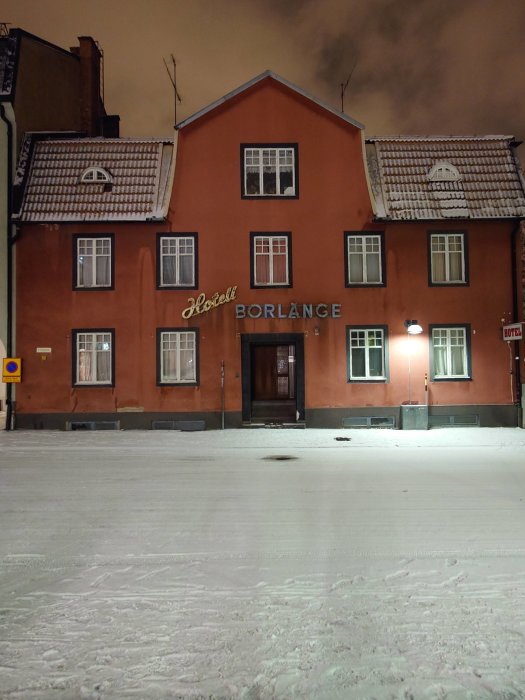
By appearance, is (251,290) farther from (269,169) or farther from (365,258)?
(269,169)

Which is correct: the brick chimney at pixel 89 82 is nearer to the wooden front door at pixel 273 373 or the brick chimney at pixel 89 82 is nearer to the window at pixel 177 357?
the window at pixel 177 357

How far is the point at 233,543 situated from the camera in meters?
6.30

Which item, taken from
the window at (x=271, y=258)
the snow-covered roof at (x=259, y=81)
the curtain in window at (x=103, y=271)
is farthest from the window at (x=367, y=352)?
the curtain in window at (x=103, y=271)

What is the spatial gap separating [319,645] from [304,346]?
14.8 meters

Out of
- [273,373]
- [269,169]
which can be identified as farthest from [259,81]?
[273,373]

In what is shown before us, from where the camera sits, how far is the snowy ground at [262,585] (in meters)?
3.57

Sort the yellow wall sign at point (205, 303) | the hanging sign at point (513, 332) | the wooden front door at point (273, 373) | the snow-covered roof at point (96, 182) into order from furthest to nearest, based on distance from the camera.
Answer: the wooden front door at point (273, 373) < the yellow wall sign at point (205, 303) < the snow-covered roof at point (96, 182) < the hanging sign at point (513, 332)

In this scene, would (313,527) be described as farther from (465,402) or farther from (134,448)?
(465,402)

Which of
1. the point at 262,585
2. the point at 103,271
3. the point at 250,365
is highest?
the point at 103,271

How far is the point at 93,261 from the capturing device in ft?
61.4

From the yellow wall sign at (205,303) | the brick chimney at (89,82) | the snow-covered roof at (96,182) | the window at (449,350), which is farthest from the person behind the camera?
the brick chimney at (89,82)

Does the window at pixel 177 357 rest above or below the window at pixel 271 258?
below

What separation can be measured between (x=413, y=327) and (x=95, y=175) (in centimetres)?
1175

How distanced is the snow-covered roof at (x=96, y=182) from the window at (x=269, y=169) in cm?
263
